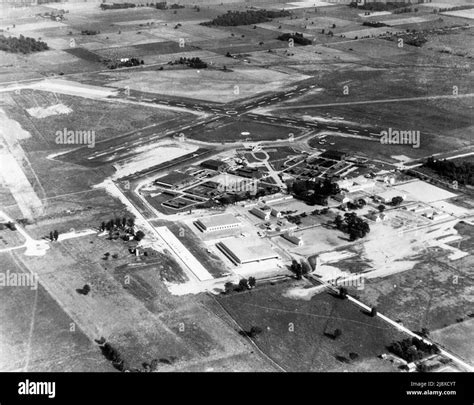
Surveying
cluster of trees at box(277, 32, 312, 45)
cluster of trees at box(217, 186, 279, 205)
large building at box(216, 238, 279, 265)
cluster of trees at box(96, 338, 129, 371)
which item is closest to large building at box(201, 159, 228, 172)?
cluster of trees at box(217, 186, 279, 205)

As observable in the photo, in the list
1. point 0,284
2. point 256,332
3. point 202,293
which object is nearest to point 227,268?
point 202,293

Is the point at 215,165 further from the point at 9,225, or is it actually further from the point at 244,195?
the point at 9,225

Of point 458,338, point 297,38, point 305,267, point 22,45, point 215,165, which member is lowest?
point 458,338

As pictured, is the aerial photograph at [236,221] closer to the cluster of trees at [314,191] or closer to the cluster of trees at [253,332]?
the cluster of trees at [253,332]

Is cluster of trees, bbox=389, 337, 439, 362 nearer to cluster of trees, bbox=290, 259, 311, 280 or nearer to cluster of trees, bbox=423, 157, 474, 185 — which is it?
cluster of trees, bbox=290, 259, 311, 280

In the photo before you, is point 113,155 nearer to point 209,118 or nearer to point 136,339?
point 209,118

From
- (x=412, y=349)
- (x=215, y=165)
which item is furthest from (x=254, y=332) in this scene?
(x=215, y=165)

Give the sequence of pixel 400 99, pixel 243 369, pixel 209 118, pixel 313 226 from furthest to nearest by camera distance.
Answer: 1. pixel 400 99
2. pixel 209 118
3. pixel 313 226
4. pixel 243 369
